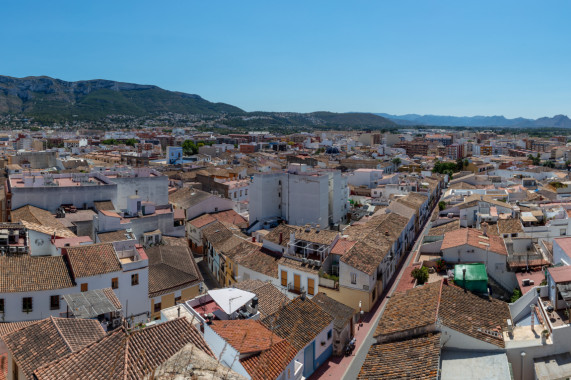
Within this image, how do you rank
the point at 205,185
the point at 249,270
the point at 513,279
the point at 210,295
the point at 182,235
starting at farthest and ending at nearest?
the point at 205,185 < the point at 182,235 < the point at 249,270 < the point at 513,279 < the point at 210,295

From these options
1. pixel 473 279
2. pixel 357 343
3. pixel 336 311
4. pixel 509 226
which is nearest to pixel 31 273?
pixel 336 311

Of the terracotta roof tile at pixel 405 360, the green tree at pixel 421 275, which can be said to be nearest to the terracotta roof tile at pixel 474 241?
the green tree at pixel 421 275

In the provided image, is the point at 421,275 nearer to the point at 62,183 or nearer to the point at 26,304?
the point at 26,304

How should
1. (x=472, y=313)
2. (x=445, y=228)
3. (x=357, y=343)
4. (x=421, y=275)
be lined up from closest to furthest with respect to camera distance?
(x=472, y=313) < (x=357, y=343) < (x=421, y=275) < (x=445, y=228)

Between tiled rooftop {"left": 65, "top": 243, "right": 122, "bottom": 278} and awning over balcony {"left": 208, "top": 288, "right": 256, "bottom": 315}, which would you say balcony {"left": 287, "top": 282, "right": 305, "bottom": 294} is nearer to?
awning over balcony {"left": 208, "top": 288, "right": 256, "bottom": 315}

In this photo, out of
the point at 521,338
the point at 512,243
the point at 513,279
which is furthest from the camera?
the point at 512,243

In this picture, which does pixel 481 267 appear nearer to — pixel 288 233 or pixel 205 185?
pixel 288 233

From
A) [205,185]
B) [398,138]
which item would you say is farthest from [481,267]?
[398,138]
